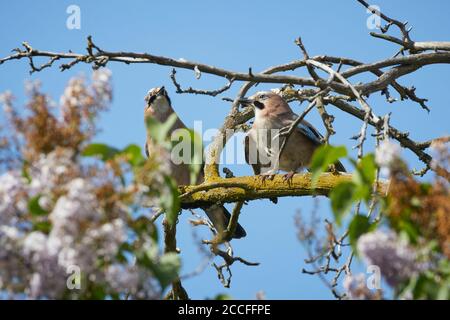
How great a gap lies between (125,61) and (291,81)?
1120 mm

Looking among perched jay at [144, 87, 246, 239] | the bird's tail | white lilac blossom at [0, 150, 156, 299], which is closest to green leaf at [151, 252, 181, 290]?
white lilac blossom at [0, 150, 156, 299]

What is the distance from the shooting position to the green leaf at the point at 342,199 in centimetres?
244

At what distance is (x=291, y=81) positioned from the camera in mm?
4988

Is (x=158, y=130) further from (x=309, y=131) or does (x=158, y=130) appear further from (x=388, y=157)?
(x=309, y=131)

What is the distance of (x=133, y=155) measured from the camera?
240cm

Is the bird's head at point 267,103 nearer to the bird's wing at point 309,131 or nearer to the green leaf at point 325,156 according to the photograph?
the bird's wing at point 309,131

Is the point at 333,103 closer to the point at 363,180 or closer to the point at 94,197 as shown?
the point at 363,180

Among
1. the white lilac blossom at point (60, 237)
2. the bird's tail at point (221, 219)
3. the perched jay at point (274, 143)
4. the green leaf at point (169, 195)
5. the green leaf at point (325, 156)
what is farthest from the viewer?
the perched jay at point (274, 143)

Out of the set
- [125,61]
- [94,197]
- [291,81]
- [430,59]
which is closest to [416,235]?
[94,197]

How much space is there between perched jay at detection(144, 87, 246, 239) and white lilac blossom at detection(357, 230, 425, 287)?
3951 millimetres

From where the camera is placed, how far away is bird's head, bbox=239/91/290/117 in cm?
726

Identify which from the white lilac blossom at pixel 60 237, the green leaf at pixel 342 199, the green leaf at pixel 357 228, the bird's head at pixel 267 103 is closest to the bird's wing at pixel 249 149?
the bird's head at pixel 267 103

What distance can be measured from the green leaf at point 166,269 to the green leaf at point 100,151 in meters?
0.38

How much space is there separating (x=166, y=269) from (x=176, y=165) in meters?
4.90
